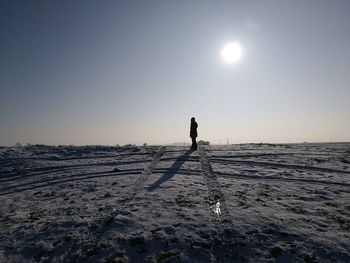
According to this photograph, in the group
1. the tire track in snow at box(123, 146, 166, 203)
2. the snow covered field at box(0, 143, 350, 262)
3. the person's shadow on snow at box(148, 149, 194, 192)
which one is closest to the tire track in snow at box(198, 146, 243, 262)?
the snow covered field at box(0, 143, 350, 262)

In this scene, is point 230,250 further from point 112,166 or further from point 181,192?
point 112,166

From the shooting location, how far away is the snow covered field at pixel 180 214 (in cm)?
725

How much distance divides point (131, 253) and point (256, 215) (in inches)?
159

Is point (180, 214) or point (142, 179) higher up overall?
point (142, 179)

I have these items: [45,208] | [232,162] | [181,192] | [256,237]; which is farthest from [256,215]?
[232,162]

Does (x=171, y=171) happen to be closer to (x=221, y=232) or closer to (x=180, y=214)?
(x=180, y=214)

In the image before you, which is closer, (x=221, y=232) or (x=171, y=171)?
(x=221, y=232)

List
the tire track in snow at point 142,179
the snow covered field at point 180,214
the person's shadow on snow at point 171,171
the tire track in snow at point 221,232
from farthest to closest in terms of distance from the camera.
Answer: the person's shadow on snow at point 171,171 < the tire track in snow at point 142,179 < the snow covered field at point 180,214 < the tire track in snow at point 221,232

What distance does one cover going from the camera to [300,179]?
13727 millimetres

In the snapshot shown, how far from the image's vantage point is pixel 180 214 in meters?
9.26

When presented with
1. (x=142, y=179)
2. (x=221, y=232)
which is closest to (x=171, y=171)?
(x=142, y=179)

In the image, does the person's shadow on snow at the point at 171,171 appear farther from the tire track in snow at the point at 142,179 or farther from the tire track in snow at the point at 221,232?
the tire track in snow at the point at 221,232

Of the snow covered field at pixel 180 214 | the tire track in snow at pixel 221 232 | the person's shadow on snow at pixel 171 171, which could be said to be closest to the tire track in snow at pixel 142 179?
the snow covered field at pixel 180 214

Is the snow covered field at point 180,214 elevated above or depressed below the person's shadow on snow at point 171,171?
below
